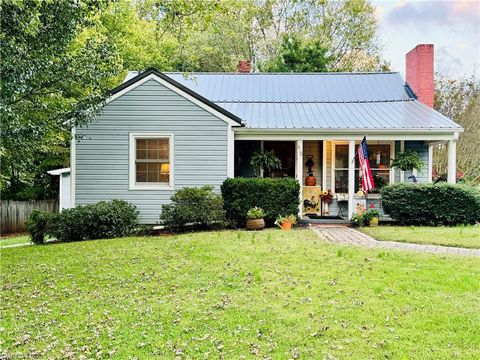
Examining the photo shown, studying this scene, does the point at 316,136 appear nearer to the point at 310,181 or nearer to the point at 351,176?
the point at 351,176

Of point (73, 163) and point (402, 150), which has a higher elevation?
point (402, 150)

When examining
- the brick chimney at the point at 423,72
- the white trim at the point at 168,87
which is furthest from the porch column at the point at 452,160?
the white trim at the point at 168,87

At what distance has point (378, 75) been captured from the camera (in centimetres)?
1783

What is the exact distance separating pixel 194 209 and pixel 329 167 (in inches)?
206

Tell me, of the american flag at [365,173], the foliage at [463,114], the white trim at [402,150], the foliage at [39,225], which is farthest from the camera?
the foliage at [463,114]

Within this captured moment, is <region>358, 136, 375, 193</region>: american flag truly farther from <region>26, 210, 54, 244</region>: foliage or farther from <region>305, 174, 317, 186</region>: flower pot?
<region>26, 210, 54, 244</region>: foliage

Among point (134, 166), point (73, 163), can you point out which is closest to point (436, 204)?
point (134, 166)

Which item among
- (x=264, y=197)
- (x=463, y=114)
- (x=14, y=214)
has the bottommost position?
(x=14, y=214)

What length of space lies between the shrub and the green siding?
2.90 ft

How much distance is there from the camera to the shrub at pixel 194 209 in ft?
38.8

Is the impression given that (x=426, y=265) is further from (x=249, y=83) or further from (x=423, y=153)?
(x=249, y=83)

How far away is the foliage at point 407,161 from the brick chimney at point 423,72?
366 cm

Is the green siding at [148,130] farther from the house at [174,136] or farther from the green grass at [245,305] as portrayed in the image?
the green grass at [245,305]

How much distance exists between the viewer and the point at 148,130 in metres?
12.9
